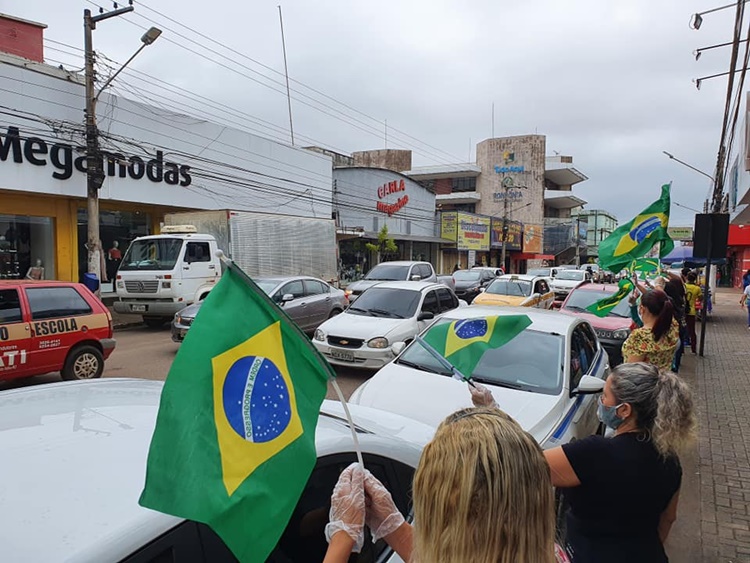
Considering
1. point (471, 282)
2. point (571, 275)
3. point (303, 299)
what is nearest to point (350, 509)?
point (303, 299)

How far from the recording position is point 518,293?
13906 millimetres

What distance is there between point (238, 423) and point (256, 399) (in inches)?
3.6

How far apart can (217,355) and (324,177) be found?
2688 centimetres

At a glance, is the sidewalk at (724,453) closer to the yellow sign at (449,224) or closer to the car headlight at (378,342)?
the car headlight at (378,342)

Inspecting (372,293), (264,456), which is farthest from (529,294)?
(264,456)

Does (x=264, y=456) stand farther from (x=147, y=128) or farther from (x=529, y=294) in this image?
(x=147, y=128)

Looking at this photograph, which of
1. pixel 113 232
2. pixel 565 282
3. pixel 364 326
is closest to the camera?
pixel 364 326

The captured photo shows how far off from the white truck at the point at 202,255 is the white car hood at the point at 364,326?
398 cm

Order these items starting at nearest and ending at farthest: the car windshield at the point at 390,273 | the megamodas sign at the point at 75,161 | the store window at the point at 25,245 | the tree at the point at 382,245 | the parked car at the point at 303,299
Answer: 1. the parked car at the point at 303,299
2. the megamodas sign at the point at 75,161
3. the store window at the point at 25,245
4. the car windshield at the point at 390,273
5. the tree at the point at 382,245

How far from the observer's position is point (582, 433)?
452 cm

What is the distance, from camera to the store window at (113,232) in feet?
60.7

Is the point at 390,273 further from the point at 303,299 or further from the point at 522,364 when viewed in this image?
the point at 522,364

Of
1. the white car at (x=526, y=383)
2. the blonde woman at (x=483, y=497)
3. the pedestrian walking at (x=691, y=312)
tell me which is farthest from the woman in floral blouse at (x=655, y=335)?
the pedestrian walking at (x=691, y=312)

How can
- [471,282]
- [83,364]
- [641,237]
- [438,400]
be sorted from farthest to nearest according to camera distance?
1. [471,282]
2. [83,364]
3. [641,237]
4. [438,400]
